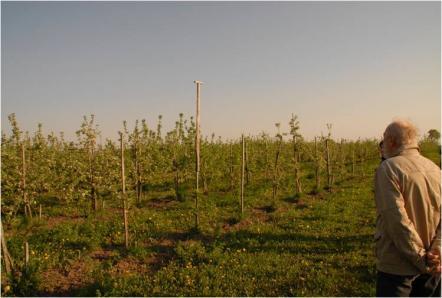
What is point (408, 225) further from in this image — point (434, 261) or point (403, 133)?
point (403, 133)

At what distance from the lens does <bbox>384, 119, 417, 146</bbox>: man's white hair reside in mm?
3689

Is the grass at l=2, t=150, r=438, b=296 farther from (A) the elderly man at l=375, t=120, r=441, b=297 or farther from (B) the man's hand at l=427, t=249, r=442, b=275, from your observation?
(B) the man's hand at l=427, t=249, r=442, b=275

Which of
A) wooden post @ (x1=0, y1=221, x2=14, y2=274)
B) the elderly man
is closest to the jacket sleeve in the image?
the elderly man

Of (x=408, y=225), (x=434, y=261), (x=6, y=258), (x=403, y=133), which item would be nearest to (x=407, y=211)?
(x=408, y=225)

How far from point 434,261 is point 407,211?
51 cm

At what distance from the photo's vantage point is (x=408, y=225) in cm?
340

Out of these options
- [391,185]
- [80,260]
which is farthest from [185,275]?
[391,185]

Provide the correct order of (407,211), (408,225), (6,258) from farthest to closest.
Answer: (6,258), (407,211), (408,225)

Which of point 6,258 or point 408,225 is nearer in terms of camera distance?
point 408,225

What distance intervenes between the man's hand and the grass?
3.39 meters

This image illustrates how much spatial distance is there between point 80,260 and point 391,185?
7438 mm

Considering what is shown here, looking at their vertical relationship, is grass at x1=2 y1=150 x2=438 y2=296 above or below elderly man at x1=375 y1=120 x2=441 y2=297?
below

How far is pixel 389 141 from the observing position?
3787mm

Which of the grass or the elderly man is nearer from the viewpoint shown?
the elderly man
